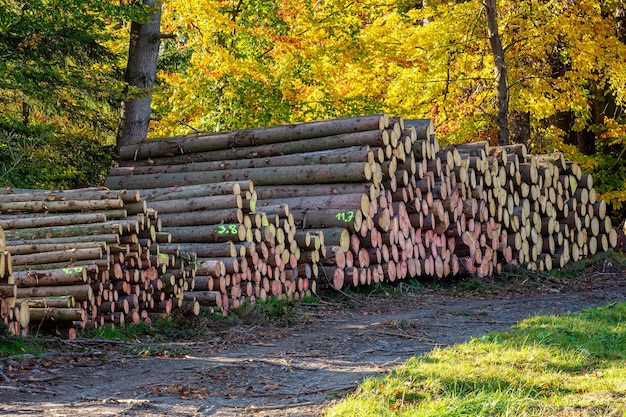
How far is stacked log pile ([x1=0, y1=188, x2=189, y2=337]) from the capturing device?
9.23 meters

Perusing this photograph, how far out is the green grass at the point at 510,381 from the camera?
18.8ft

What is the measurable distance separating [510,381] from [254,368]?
2386 millimetres

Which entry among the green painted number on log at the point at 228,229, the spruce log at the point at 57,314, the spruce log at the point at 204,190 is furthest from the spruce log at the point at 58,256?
the spruce log at the point at 204,190

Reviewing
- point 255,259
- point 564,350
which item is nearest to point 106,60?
point 255,259

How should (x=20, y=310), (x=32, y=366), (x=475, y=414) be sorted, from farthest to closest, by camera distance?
(x=20, y=310)
(x=32, y=366)
(x=475, y=414)

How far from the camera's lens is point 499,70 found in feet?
64.2

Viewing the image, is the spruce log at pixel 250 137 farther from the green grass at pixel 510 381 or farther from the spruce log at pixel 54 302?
the spruce log at pixel 54 302

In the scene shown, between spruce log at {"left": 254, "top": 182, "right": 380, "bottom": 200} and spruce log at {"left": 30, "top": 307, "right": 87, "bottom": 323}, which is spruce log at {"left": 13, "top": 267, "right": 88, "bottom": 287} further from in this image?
spruce log at {"left": 254, "top": 182, "right": 380, "bottom": 200}

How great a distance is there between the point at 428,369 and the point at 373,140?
24.0 ft

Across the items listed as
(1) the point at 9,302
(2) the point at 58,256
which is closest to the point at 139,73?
(2) the point at 58,256

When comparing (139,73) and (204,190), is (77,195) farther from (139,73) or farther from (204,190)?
(139,73)

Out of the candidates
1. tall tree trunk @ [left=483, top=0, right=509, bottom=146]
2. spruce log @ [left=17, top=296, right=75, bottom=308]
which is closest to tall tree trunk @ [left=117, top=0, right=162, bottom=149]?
tall tree trunk @ [left=483, top=0, right=509, bottom=146]

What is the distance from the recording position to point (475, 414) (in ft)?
18.1

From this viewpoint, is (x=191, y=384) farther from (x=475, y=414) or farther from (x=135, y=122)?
(x=135, y=122)
